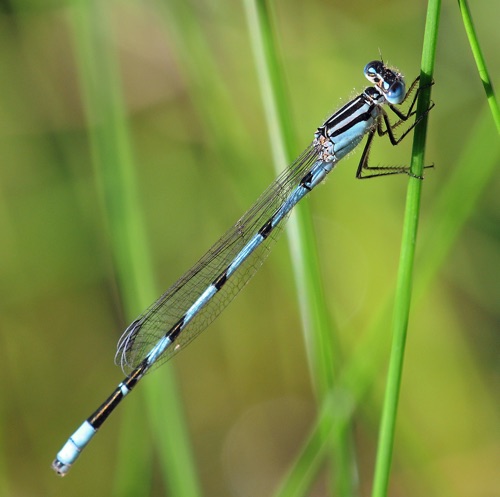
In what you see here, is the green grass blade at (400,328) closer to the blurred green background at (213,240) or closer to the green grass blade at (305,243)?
the green grass blade at (305,243)

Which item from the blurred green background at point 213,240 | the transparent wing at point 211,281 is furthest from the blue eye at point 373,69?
the blurred green background at point 213,240

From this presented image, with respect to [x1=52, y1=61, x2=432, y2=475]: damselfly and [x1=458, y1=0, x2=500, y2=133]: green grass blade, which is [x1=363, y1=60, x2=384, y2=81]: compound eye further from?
[x1=458, y1=0, x2=500, y2=133]: green grass blade

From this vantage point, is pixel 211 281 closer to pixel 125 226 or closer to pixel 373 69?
pixel 125 226

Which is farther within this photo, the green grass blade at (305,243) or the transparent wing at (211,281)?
the transparent wing at (211,281)

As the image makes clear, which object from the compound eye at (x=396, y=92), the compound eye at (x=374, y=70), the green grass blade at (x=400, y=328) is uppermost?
the compound eye at (x=374, y=70)

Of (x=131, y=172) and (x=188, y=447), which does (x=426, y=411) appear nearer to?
(x=188, y=447)

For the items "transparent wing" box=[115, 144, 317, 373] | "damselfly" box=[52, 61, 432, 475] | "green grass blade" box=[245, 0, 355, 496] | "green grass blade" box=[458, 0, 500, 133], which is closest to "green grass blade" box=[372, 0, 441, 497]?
"green grass blade" box=[458, 0, 500, 133]
